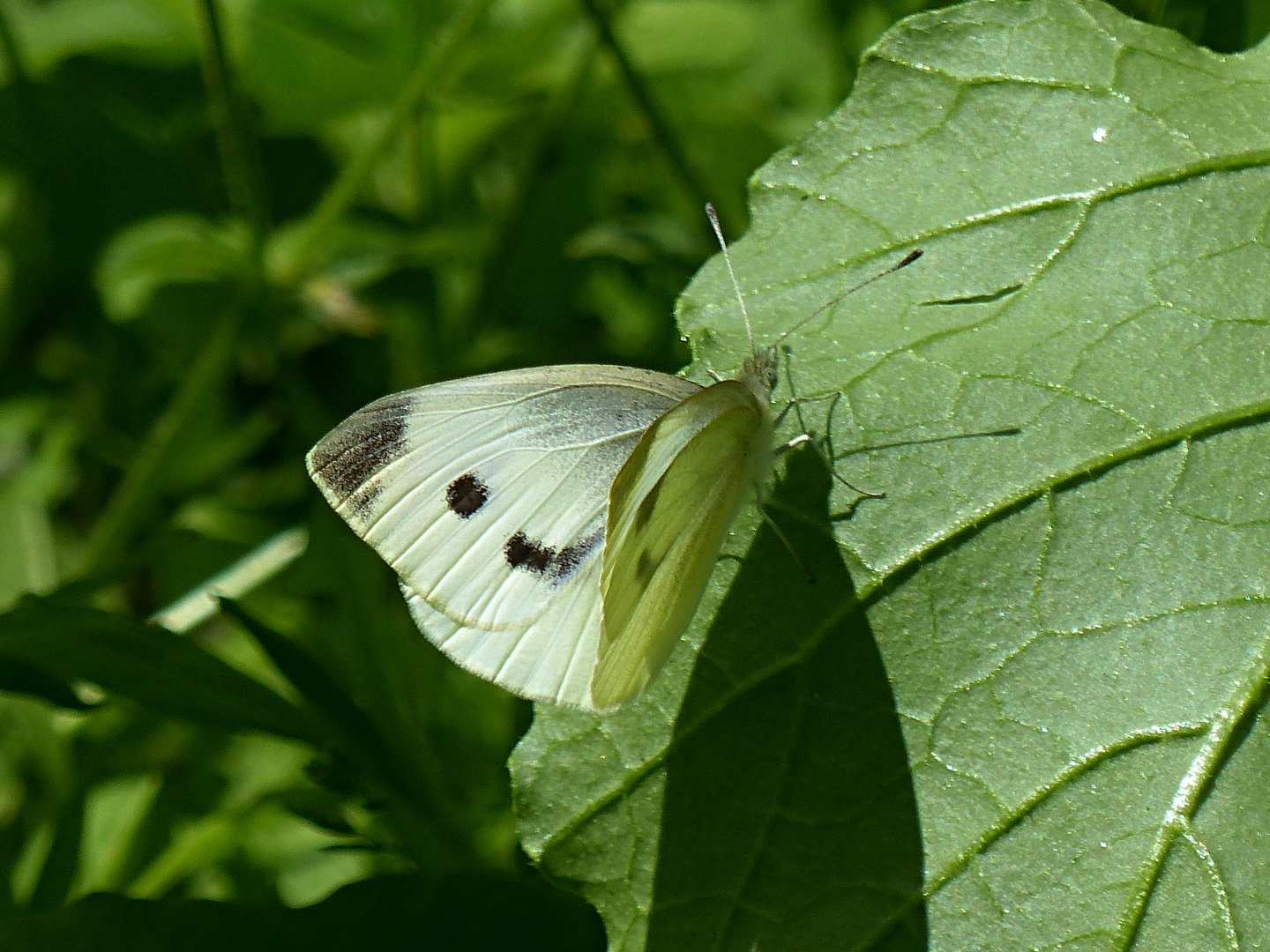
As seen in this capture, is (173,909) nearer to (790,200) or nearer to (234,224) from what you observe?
(790,200)

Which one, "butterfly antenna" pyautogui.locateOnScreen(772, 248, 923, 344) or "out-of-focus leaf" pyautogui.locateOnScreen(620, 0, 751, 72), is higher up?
"out-of-focus leaf" pyautogui.locateOnScreen(620, 0, 751, 72)

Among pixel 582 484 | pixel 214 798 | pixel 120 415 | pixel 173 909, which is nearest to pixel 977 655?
pixel 582 484

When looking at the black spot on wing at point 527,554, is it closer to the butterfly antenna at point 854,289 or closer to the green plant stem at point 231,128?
the butterfly antenna at point 854,289

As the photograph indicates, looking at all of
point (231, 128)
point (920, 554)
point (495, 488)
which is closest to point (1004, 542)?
point (920, 554)

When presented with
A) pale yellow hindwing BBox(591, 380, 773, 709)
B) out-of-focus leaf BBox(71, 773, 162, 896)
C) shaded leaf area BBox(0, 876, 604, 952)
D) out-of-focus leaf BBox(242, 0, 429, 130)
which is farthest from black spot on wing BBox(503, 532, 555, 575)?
out-of-focus leaf BBox(242, 0, 429, 130)

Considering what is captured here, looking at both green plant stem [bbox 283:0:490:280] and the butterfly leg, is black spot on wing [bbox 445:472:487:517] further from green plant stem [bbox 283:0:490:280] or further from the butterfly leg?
green plant stem [bbox 283:0:490:280]

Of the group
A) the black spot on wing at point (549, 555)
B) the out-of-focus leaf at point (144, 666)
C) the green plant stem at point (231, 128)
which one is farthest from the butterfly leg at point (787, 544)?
the green plant stem at point (231, 128)
